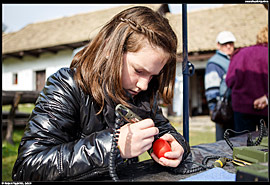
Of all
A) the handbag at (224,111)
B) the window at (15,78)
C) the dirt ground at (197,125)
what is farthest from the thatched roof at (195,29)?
the handbag at (224,111)

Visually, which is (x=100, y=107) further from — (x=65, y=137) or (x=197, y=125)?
(x=197, y=125)

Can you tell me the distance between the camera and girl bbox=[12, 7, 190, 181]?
763 millimetres

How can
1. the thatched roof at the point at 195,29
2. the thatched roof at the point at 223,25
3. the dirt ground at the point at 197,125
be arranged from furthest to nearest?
the thatched roof at the point at 195,29, the thatched roof at the point at 223,25, the dirt ground at the point at 197,125

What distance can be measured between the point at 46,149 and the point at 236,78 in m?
1.96

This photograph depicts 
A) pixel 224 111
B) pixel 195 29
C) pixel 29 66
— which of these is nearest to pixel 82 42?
pixel 29 66

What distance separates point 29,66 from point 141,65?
37.2 feet

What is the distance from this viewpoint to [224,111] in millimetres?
2652

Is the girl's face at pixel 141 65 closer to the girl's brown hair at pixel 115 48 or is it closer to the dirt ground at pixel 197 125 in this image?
the girl's brown hair at pixel 115 48

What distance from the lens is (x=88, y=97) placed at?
100 cm

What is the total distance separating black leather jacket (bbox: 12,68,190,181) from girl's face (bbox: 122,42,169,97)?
127mm

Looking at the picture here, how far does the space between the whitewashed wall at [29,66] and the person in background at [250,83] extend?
8656mm

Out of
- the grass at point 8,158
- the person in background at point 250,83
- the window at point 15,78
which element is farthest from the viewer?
the window at point 15,78

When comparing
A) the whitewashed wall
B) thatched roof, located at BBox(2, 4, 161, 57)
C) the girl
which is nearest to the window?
the whitewashed wall

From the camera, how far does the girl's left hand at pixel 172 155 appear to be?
89cm
